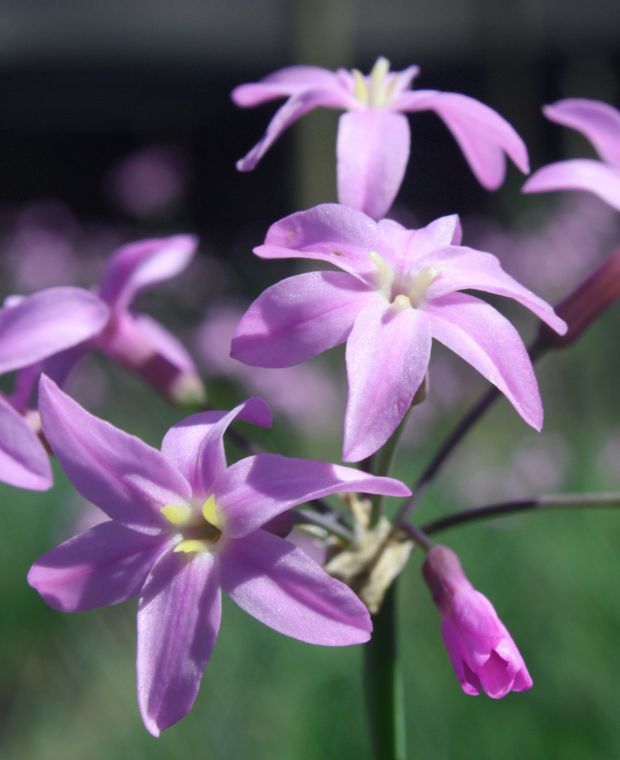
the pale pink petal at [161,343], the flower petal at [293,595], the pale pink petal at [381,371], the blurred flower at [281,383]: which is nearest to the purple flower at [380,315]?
the pale pink petal at [381,371]

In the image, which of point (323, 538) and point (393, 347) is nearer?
point (393, 347)

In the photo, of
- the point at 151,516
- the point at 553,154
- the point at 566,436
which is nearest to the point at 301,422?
the point at 566,436

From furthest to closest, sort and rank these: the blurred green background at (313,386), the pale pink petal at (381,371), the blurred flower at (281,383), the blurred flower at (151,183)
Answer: the blurred flower at (151,183)
the blurred flower at (281,383)
the blurred green background at (313,386)
the pale pink petal at (381,371)

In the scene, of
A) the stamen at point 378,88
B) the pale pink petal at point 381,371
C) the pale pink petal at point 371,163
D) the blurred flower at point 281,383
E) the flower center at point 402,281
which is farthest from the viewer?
the blurred flower at point 281,383

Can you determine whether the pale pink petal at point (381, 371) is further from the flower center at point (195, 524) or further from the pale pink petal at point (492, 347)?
the flower center at point (195, 524)

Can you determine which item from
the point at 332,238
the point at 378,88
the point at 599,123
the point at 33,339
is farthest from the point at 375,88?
the point at 33,339

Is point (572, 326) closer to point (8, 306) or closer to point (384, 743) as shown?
point (384, 743)

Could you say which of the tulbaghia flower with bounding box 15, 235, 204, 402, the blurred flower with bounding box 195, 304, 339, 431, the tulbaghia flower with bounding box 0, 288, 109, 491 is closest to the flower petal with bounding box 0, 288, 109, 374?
the tulbaghia flower with bounding box 0, 288, 109, 491
